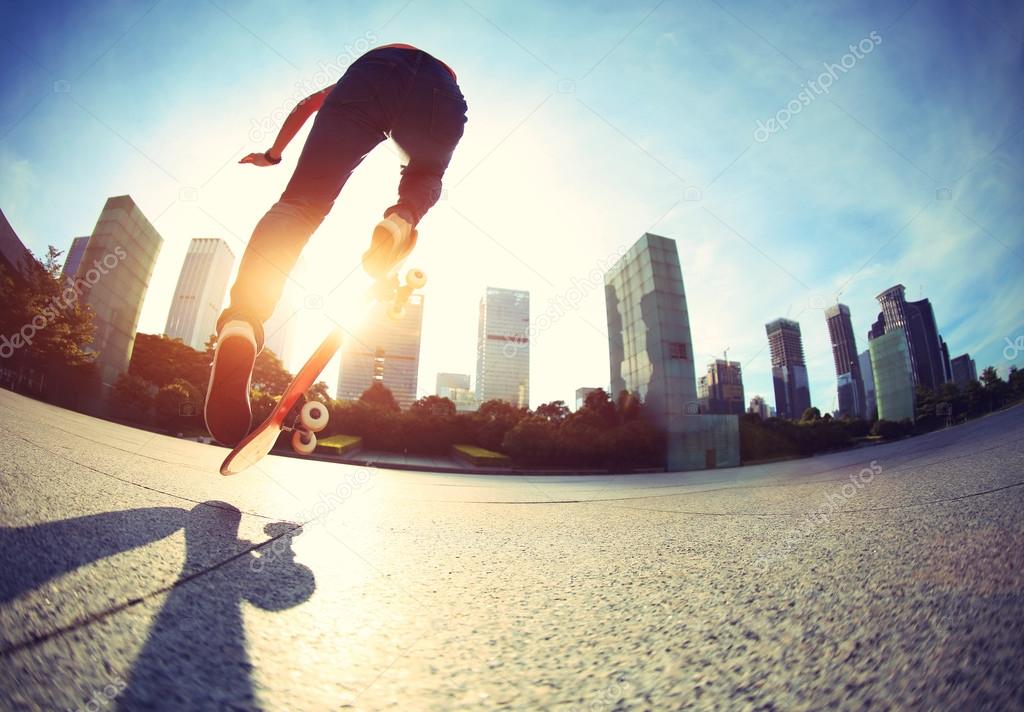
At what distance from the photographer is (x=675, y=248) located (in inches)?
762

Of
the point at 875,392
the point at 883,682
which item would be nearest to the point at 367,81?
the point at 883,682

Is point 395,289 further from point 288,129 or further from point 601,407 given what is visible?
point 601,407

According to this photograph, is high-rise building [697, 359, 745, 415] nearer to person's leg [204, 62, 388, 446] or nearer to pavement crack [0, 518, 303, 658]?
person's leg [204, 62, 388, 446]

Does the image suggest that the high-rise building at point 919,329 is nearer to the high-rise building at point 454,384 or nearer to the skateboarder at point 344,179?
the skateboarder at point 344,179

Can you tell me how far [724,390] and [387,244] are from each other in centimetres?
1821

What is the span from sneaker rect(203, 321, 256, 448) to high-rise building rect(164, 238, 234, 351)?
1.18 m

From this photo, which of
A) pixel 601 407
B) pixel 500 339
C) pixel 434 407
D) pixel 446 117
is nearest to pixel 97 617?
pixel 446 117

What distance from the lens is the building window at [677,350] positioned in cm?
1744

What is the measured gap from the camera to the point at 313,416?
6.06 feet

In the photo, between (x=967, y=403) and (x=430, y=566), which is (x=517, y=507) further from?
(x=967, y=403)

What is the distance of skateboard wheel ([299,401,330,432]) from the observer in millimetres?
1798

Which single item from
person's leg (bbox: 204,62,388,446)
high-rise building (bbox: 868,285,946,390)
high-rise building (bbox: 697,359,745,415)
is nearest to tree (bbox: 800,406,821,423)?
high-rise building (bbox: 868,285,946,390)

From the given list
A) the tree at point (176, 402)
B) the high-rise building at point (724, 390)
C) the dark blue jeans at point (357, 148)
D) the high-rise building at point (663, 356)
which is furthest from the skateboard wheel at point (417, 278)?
the high-rise building at point (724, 390)

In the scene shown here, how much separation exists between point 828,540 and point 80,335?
8.35 feet
